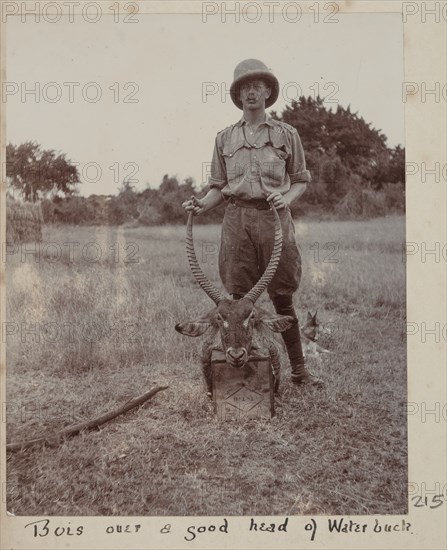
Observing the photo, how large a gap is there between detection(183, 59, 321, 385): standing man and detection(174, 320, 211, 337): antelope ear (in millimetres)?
356

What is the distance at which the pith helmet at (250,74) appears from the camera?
13.0ft

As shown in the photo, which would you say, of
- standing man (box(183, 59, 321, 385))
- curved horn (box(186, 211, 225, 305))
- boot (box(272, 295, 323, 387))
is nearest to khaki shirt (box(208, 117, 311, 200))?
standing man (box(183, 59, 321, 385))

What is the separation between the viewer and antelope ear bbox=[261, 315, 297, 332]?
13.6ft

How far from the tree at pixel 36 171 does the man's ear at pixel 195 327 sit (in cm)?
126

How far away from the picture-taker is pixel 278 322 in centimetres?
414

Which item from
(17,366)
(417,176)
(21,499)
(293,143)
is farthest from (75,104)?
(21,499)

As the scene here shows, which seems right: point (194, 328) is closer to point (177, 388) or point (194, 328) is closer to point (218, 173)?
point (177, 388)

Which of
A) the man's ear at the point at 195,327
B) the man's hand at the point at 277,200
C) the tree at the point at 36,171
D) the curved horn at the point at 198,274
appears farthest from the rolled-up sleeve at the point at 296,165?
the tree at the point at 36,171

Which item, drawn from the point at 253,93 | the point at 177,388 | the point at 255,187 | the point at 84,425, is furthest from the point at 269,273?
the point at 84,425

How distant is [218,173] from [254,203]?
351 millimetres

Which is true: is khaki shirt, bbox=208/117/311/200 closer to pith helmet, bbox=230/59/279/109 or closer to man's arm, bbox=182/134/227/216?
man's arm, bbox=182/134/227/216

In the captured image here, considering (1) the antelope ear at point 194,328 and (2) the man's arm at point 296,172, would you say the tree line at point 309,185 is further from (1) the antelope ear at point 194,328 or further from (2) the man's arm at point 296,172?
(1) the antelope ear at point 194,328

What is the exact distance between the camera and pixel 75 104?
4.04m

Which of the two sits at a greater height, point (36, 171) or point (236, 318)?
point (36, 171)
